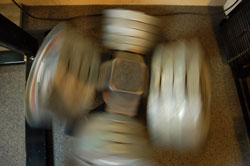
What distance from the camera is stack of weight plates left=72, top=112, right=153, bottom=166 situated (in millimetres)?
460

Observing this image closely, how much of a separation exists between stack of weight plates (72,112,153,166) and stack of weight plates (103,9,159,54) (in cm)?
25

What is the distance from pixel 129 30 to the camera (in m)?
0.58

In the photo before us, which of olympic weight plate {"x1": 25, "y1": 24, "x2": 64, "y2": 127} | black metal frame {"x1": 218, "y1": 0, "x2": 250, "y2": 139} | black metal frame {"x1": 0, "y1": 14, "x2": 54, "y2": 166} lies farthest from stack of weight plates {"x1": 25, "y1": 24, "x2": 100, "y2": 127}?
black metal frame {"x1": 218, "y1": 0, "x2": 250, "y2": 139}

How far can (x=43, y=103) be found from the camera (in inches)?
19.6

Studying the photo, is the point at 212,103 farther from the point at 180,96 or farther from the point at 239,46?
the point at 180,96

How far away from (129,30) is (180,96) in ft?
0.89

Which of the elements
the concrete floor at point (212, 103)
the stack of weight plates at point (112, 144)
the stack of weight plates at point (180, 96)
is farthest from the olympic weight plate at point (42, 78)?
the concrete floor at point (212, 103)

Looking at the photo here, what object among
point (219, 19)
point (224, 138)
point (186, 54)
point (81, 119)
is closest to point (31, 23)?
point (81, 119)

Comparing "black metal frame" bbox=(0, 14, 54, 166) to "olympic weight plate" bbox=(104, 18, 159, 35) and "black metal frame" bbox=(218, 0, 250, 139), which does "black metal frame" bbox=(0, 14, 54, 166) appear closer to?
"olympic weight plate" bbox=(104, 18, 159, 35)

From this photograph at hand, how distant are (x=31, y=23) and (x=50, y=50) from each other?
2.34 feet

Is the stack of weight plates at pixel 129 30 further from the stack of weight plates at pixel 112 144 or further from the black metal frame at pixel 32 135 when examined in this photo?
the black metal frame at pixel 32 135

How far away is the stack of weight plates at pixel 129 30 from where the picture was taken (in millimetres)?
579

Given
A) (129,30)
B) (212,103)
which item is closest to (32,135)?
(129,30)

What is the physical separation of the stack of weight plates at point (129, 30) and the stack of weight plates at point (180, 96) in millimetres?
96
